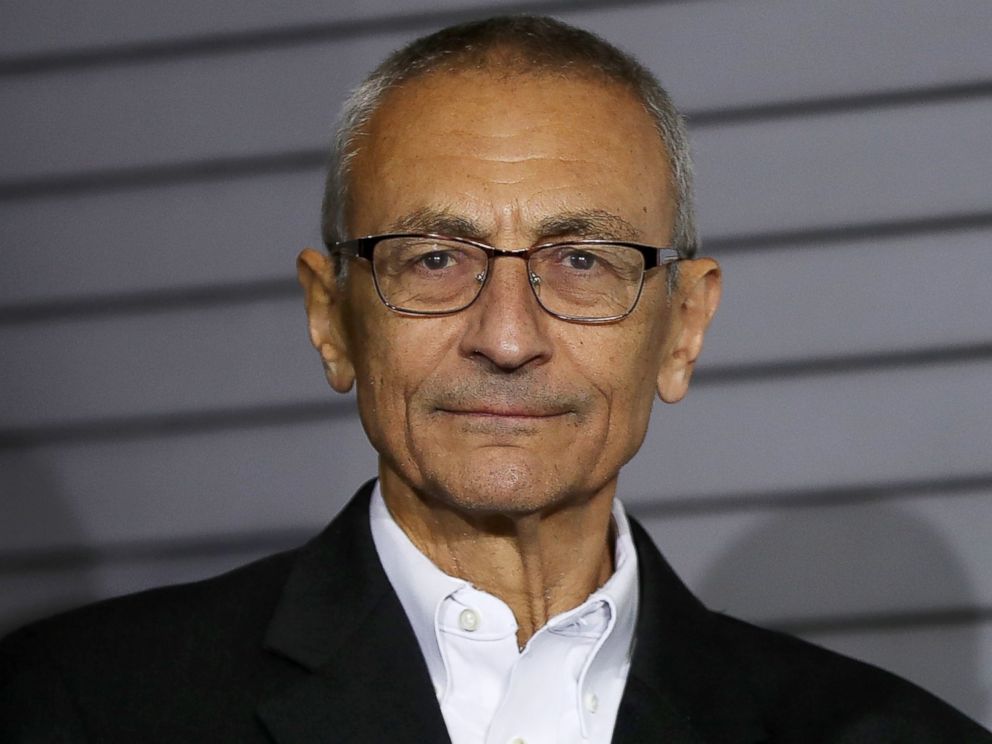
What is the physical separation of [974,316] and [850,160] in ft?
1.41

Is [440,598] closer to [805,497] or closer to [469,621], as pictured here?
[469,621]

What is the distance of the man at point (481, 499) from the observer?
2.39 meters

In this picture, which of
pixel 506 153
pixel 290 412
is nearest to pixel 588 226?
pixel 506 153

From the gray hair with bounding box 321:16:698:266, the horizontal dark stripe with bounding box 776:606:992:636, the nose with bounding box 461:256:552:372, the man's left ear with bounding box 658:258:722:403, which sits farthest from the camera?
the horizontal dark stripe with bounding box 776:606:992:636

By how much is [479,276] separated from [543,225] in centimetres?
12

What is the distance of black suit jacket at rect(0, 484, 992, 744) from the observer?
93.7 inches

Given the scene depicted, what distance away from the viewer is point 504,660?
8.02ft

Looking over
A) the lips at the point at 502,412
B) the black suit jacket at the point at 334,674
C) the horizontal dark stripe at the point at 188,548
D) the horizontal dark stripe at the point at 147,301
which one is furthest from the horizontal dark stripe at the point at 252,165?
the lips at the point at 502,412

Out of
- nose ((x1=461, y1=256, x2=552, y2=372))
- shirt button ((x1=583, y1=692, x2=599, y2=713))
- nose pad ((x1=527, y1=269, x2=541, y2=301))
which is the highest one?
nose pad ((x1=527, y1=269, x2=541, y2=301))

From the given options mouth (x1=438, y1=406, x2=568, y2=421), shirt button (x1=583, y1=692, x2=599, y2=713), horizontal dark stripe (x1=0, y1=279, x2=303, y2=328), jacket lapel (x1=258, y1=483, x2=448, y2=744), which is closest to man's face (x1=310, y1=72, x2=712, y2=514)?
mouth (x1=438, y1=406, x2=568, y2=421)

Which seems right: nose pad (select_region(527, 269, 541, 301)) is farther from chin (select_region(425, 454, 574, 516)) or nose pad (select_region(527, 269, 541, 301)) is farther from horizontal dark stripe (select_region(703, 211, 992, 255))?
horizontal dark stripe (select_region(703, 211, 992, 255))

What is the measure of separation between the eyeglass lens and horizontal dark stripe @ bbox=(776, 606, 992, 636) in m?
1.56

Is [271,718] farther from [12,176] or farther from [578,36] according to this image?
[12,176]

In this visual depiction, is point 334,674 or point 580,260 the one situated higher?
point 580,260
